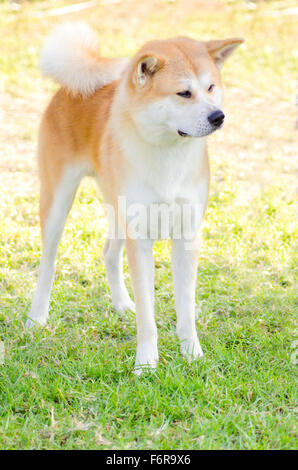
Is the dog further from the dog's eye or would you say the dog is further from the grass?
the grass

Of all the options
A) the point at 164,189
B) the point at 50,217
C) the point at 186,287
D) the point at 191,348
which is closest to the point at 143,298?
the point at 186,287

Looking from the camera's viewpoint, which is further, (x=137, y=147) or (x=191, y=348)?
(x=191, y=348)

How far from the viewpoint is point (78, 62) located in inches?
145

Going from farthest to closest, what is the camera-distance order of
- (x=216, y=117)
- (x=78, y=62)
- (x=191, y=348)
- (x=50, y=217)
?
(x=50, y=217) < (x=78, y=62) < (x=191, y=348) < (x=216, y=117)

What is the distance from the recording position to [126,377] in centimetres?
319

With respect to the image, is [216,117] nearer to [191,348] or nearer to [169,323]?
[191,348]

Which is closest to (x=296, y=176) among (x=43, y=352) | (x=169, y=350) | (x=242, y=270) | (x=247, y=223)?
(x=247, y=223)

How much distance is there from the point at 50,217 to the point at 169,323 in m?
0.98

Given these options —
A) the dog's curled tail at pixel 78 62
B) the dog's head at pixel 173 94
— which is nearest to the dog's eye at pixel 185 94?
the dog's head at pixel 173 94

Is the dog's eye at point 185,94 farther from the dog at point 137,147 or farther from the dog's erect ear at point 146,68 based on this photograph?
the dog's erect ear at point 146,68

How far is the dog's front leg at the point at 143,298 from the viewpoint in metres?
3.22

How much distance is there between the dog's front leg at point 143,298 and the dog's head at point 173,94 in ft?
1.89

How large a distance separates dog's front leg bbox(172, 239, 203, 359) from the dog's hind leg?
2.54ft
